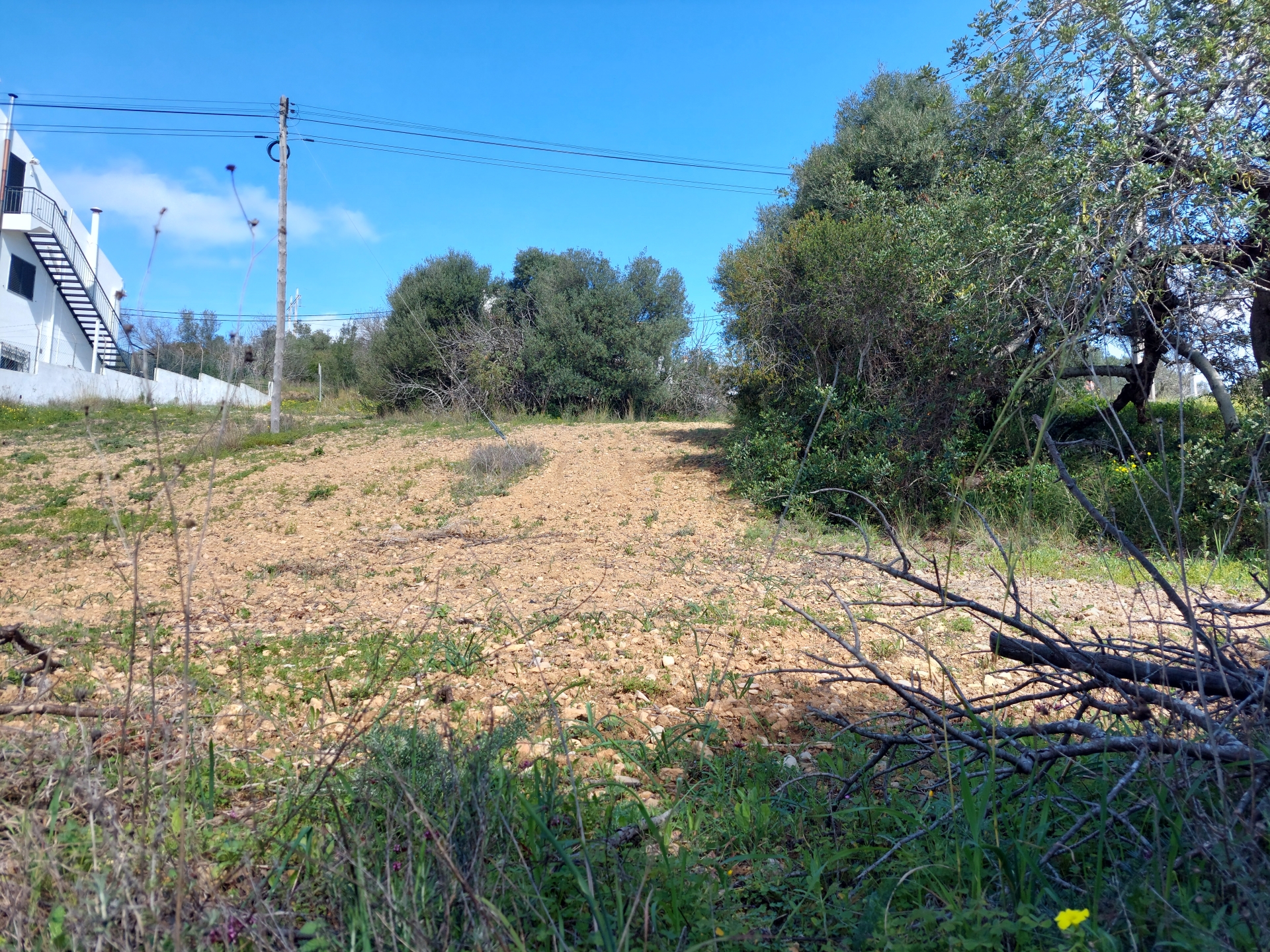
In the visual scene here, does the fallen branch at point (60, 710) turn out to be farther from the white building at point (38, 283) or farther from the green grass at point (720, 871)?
the white building at point (38, 283)

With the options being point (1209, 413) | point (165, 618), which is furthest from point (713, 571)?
point (1209, 413)

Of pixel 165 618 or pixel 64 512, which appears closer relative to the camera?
pixel 165 618

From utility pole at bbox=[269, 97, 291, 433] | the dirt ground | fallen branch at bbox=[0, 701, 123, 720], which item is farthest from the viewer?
utility pole at bbox=[269, 97, 291, 433]

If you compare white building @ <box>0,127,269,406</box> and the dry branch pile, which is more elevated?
white building @ <box>0,127,269,406</box>

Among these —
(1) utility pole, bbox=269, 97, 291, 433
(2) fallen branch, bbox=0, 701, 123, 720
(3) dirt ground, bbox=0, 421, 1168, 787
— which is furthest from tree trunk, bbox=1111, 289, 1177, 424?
(1) utility pole, bbox=269, 97, 291, 433

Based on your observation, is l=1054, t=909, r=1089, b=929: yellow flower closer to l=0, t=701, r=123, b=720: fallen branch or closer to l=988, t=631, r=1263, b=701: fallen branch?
l=988, t=631, r=1263, b=701: fallen branch

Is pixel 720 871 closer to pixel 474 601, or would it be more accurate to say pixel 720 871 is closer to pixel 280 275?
pixel 474 601

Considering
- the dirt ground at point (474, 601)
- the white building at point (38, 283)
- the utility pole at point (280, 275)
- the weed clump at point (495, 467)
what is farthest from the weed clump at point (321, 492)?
the white building at point (38, 283)

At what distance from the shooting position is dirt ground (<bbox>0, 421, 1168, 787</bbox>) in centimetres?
321

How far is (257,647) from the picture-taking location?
3982mm

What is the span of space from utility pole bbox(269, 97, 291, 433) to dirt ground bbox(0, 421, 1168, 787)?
13.3 feet

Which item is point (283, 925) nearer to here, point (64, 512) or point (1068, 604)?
point (1068, 604)

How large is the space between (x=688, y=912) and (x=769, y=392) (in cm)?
777

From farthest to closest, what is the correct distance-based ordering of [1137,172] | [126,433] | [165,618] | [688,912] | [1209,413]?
[126,433], [1209,413], [1137,172], [165,618], [688,912]
